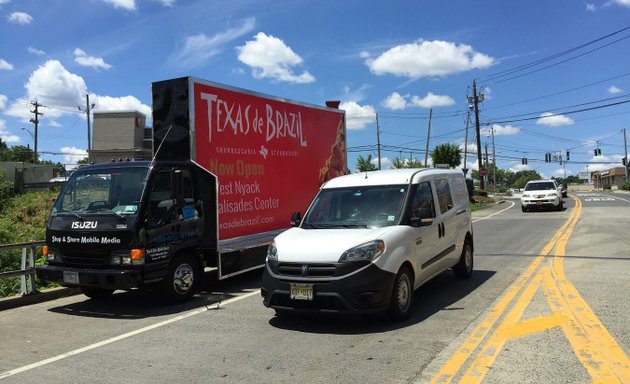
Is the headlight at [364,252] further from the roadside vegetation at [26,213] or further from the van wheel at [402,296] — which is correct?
the roadside vegetation at [26,213]

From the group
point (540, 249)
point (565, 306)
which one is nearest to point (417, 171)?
point (565, 306)

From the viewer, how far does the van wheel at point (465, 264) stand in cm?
912

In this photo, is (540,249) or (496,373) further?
(540,249)

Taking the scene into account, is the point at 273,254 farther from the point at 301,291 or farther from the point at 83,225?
the point at 83,225

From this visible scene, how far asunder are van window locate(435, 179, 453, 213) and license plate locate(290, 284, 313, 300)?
119 inches

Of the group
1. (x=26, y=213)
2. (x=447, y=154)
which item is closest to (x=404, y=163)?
(x=447, y=154)

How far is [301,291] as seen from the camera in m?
6.06

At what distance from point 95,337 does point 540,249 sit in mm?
10452

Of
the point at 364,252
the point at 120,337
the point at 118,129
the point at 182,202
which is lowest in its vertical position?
the point at 120,337

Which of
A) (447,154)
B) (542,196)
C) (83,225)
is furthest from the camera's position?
(447,154)

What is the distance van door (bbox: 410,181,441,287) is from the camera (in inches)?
276

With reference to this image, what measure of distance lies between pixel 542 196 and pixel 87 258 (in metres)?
25.8

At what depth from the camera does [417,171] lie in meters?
7.93

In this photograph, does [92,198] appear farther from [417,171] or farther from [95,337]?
[417,171]
